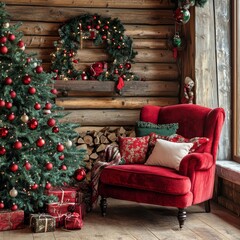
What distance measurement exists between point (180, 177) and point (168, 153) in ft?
1.51

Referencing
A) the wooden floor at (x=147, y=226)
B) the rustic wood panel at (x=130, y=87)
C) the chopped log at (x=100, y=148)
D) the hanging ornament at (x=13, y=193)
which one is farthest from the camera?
the chopped log at (x=100, y=148)

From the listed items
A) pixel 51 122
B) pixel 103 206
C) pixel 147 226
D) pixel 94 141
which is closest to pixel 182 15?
pixel 94 141

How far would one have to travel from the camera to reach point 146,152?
17.8 ft

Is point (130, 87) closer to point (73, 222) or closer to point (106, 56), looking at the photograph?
point (106, 56)

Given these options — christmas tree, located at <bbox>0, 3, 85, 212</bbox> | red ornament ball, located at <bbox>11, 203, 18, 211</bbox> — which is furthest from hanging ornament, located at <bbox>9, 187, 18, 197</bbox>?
red ornament ball, located at <bbox>11, 203, 18, 211</bbox>

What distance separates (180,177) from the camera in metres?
4.66

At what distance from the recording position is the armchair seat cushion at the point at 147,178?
15.2ft

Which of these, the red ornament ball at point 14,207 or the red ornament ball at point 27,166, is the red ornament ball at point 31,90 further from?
the red ornament ball at point 14,207

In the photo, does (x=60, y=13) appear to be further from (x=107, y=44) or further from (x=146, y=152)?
(x=146, y=152)

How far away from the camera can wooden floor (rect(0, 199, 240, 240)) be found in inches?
177

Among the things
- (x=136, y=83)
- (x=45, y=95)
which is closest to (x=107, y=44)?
(x=136, y=83)

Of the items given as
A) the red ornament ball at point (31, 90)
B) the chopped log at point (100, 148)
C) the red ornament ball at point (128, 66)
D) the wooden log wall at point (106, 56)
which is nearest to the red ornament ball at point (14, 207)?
the red ornament ball at point (31, 90)

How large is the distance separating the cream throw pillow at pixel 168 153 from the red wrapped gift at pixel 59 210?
960 millimetres

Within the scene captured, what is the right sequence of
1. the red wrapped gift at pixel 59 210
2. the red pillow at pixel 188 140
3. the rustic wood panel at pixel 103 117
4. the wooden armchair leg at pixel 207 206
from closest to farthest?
the red wrapped gift at pixel 59 210 < the red pillow at pixel 188 140 < the wooden armchair leg at pixel 207 206 < the rustic wood panel at pixel 103 117
